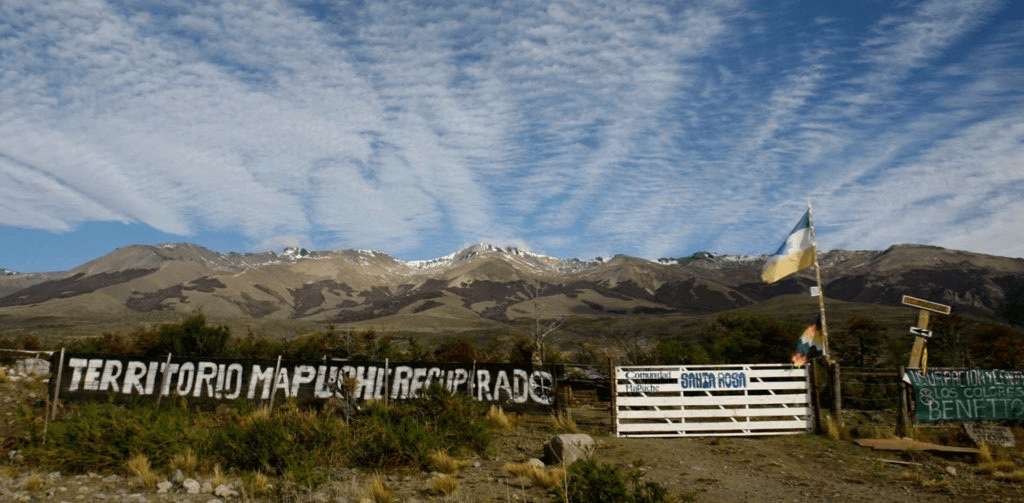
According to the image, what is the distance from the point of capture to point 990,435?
13.7 meters

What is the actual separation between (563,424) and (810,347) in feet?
22.1

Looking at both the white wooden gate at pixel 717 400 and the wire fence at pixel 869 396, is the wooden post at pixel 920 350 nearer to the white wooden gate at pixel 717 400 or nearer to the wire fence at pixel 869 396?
the white wooden gate at pixel 717 400

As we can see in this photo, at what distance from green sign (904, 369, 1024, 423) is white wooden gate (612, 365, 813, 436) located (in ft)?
8.39

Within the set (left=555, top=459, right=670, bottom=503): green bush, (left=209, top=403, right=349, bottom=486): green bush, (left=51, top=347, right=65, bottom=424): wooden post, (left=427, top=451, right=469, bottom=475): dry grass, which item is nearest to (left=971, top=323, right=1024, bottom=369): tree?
(left=427, top=451, right=469, bottom=475): dry grass

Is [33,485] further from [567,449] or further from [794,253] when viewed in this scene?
[794,253]

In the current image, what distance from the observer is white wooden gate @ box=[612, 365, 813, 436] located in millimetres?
15719

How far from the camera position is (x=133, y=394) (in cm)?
1745

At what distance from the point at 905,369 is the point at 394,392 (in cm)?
1355

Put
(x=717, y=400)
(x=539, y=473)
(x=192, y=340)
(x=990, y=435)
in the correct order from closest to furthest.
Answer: (x=539, y=473) < (x=990, y=435) < (x=717, y=400) < (x=192, y=340)

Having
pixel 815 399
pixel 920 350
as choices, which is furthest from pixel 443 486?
pixel 920 350

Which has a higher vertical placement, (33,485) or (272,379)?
(272,379)

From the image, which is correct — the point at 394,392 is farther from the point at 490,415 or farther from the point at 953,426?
the point at 953,426

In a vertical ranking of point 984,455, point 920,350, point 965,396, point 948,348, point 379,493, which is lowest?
point 379,493

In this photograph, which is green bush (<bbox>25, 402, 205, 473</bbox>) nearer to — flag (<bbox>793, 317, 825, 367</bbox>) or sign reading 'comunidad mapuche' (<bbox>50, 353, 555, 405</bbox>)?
sign reading 'comunidad mapuche' (<bbox>50, 353, 555, 405</bbox>)
